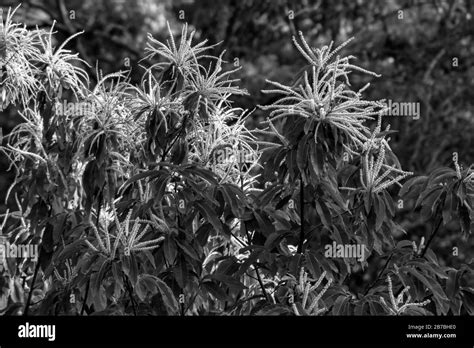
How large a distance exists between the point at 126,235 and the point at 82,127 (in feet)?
2.18

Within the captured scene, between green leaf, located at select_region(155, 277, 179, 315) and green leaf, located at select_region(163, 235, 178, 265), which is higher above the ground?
green leaf, located at select_region(163, 235, 178, 265)

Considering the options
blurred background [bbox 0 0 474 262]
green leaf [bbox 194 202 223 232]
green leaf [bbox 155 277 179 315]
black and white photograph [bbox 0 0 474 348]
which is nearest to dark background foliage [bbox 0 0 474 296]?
blurred background [bbox 0 0 474 262]

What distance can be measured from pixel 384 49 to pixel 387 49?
33 mm

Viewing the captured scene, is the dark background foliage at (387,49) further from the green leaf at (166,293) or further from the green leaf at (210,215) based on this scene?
the green leaf at (166,293)

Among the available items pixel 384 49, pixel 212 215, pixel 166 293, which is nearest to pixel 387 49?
pixel 384 49

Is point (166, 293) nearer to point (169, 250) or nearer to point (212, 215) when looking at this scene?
point (169, 250)

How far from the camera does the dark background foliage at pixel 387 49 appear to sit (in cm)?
809

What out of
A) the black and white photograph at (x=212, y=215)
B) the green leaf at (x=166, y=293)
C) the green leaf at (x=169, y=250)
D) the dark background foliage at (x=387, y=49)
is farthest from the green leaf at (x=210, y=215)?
the dark background foliage at (x=387, y=49)

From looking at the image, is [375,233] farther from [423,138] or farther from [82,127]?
[423,138]

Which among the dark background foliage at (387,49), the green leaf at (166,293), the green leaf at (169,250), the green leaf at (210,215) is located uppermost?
the dark background foliage at (387,49)

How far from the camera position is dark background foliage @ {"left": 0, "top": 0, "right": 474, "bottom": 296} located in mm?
8086

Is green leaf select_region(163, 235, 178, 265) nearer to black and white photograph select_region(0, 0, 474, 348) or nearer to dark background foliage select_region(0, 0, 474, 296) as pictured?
black and white photograph select_region(0, 0, 474, 348)

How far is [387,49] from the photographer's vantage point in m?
8.36

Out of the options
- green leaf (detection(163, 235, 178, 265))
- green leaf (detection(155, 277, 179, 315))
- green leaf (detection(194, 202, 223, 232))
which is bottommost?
green leaf (detection(155, 277, 179, 315))
